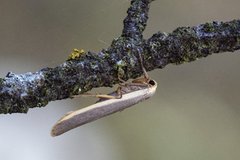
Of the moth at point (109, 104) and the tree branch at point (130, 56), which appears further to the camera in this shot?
the moth at point (109, 104)

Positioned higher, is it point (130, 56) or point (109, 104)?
point (130, 56)

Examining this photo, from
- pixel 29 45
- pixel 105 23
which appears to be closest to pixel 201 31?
pixel 105 23

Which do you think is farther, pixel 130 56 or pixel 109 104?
pixel 109 104

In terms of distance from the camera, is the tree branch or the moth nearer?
the tree branch

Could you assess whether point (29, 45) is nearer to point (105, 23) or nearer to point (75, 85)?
point (105, 23)

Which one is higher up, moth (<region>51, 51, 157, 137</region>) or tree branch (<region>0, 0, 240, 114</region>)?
tree branch (<region>0, 0, 240, 114</region>)
